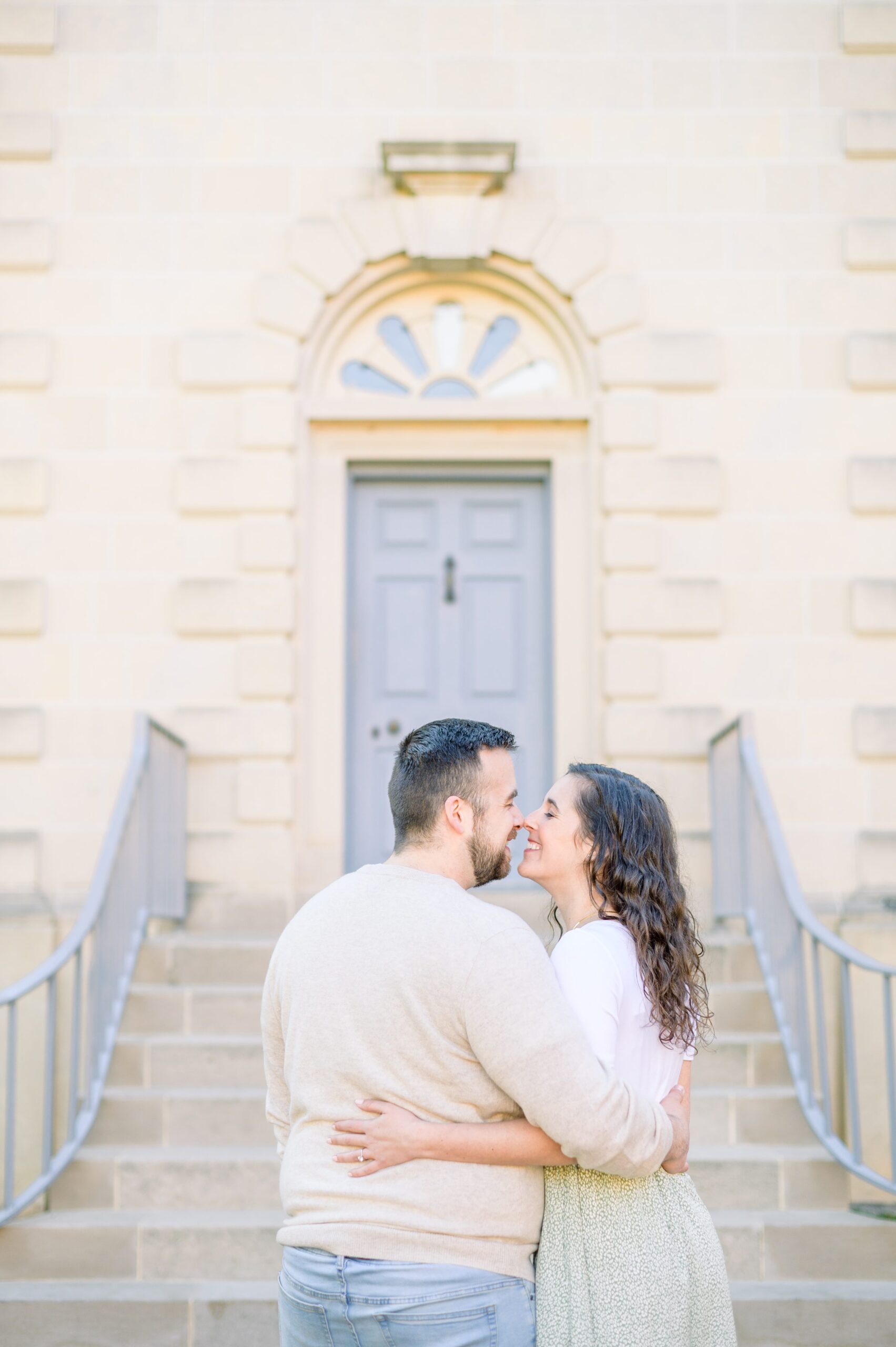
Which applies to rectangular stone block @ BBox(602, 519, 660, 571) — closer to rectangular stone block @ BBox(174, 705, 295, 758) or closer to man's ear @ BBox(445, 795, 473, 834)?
rectangular stone block @ BBox(174, 705, 295, 758)

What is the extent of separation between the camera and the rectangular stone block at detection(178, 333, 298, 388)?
6031 millimetres

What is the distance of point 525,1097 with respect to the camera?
5.90 ft

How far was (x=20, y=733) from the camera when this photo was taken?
5.84 meters

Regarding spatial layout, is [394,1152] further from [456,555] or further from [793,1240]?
[456,555]

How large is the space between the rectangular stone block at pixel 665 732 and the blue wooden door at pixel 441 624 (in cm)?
48

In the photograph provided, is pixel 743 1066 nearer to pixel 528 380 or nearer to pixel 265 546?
pixel 265 546

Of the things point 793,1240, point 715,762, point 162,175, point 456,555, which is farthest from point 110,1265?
point 162,175

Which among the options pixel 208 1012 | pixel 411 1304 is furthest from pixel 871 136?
pixel 411 1304

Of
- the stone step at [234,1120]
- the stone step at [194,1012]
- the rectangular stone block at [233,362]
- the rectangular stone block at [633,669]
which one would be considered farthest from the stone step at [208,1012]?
the rectangular stone block at [233,362]

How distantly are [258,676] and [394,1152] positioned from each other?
419 centimetres

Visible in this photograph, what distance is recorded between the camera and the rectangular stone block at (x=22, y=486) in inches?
234

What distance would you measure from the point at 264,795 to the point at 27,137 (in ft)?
10.4

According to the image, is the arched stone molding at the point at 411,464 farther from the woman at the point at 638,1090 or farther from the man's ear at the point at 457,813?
the man's ear at the point at 457,813

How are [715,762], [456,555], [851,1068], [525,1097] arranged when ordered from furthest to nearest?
[456,555], [715,762], [851,1068], [525,1097]
